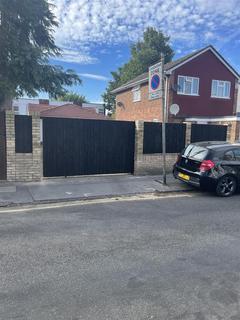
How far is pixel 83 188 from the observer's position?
840cm

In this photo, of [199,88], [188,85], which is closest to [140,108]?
[188,85]

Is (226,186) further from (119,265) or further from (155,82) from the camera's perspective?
(119,265)

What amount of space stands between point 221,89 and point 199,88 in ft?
7.04

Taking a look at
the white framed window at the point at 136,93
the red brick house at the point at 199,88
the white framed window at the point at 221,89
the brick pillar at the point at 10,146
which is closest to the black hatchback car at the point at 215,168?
the brick pillar at the point at 10,146

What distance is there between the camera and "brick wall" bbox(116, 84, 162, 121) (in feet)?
72.5

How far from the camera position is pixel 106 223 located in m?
5.60

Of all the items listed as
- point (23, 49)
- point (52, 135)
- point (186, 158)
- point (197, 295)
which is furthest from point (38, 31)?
point (197, 295)

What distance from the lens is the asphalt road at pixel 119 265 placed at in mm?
2980

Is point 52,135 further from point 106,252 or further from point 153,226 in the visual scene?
point 106,252

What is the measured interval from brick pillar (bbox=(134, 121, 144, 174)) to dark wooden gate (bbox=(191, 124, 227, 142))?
2443 mm

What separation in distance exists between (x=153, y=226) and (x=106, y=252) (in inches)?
57.2

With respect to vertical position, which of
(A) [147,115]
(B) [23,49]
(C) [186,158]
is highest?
(B) [23,49]

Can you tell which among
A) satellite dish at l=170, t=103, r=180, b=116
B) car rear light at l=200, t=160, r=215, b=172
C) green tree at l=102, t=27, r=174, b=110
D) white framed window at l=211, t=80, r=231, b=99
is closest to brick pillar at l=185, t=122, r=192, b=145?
car rear light at l=200, t=160, r=215, b=172

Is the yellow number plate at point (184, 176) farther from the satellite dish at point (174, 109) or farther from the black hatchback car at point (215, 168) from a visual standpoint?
the satellite dish at point (174, 109)
